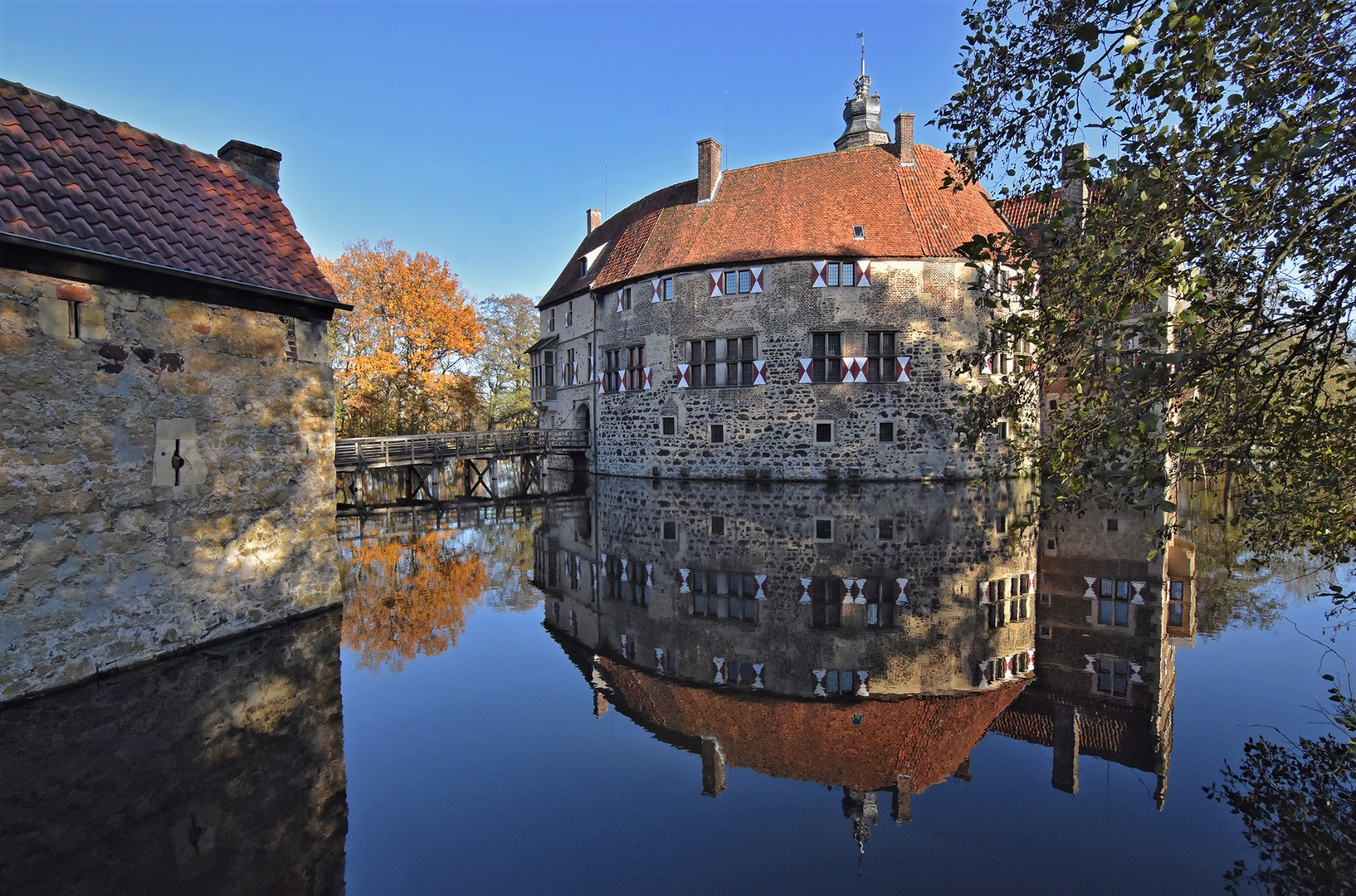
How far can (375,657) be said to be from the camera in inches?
233

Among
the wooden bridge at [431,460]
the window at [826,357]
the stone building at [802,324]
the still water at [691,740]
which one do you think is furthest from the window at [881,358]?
the still water at [691,740]

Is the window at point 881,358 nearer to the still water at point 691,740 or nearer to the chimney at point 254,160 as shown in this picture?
the still water at point 691,740

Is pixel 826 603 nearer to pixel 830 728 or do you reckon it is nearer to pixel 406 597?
pixel 830 728

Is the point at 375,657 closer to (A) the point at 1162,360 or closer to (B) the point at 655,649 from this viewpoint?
(B) the point at 655,649

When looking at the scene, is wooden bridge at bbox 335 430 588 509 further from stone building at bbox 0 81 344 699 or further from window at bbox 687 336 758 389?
stone building at bbox 0 81 344 699

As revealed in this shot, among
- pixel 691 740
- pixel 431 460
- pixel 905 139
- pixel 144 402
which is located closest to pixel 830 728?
pixel 691 740

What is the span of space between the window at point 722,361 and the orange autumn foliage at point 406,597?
11152 millimetres

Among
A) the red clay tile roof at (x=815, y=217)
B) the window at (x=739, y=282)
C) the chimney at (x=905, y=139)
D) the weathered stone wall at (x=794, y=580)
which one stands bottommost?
the weathered stone wall at (x=794, y=580)

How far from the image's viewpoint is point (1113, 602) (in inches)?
295

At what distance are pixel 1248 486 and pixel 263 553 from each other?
7879mm

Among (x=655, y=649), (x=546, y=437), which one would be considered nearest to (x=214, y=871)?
(x=655, y=649)

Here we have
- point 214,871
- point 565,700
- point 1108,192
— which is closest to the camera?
point 214,871

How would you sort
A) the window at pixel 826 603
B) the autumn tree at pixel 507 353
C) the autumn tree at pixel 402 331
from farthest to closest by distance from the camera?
the autumn tree at pixel 507 353 < the autumn tree at pixel 402 331 < the window at pixel 826 603

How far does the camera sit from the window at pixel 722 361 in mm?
20672
